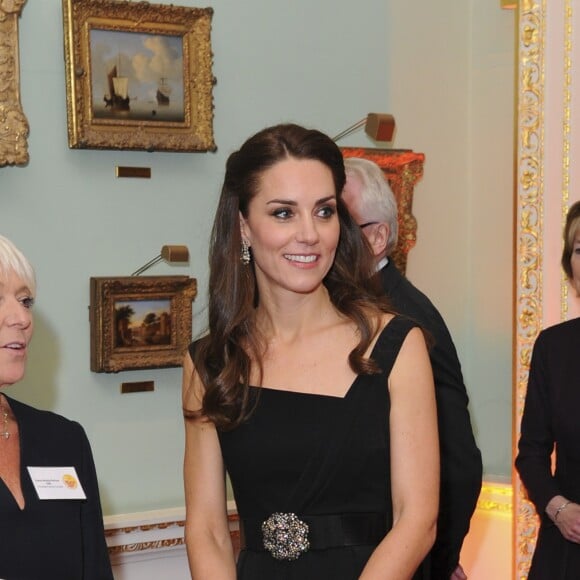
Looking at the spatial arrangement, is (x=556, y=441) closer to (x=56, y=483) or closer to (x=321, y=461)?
(x=321, y=461)

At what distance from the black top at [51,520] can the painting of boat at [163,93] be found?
7.49 feet

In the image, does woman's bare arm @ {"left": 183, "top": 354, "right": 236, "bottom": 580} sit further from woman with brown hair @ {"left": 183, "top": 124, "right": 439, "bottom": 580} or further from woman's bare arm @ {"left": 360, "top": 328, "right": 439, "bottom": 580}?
woman's bare arm @ {"left": 360, "top": 328, "right": 439, "bottom": 580}

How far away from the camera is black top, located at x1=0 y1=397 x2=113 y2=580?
270 centimetres

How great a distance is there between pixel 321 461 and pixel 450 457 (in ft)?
2.92

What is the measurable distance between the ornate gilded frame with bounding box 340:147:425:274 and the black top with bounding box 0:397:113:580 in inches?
116

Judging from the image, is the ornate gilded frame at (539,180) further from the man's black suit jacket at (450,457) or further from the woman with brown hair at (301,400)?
the woman with brown hair at (301,400)

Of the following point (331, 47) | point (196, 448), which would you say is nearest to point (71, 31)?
point (331, 47)

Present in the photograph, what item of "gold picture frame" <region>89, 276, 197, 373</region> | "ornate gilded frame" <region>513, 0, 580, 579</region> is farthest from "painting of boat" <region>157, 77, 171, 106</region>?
"ornate gilded frame" <region>513, 0, 580, 579</region>

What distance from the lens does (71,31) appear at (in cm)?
470

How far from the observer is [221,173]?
17.1 feet

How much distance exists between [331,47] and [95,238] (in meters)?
1.60

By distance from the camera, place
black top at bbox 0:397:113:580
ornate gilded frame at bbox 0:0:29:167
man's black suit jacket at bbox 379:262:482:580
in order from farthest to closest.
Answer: ornate gilded frame at bbox 0:0:29:167 < man's black suit jacket at bbox 379:262:482:580 < black top at bbox 0:397:113:580

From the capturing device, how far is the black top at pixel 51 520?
8.85ft

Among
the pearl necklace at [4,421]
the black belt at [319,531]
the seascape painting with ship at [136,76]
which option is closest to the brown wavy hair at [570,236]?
the seascape painting with ship at [136,76]
